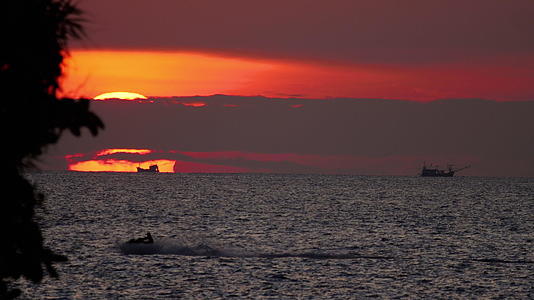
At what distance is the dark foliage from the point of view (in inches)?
548

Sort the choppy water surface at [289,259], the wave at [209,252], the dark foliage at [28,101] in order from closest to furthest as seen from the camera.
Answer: the dark foliage at [28,101] < the choppy water surface at [289,259] < the wave at [209,252]

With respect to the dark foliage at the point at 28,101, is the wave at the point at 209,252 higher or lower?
lower

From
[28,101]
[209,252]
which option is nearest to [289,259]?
[209,252]

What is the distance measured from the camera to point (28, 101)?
46.4ft

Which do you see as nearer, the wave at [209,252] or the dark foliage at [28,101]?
the dark foliage at [28,101]

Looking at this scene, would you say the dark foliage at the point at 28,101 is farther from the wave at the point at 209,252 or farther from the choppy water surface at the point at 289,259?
the wave at the point at 209,252

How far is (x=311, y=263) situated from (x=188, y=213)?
9520cm

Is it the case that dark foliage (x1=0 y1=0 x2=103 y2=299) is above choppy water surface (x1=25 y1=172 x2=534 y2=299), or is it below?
above

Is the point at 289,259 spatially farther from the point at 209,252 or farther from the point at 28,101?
the point at 28,101

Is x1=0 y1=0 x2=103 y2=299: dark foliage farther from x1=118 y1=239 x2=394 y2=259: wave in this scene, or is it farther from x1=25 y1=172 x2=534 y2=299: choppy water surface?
x1=118 y1=239 x2=394 y2=259: wave

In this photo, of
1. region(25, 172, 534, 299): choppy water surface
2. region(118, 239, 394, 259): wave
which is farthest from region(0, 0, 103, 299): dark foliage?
region(118, 239, 394, 259): wave

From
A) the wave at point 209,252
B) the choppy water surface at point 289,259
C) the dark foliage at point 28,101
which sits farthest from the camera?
the wave at point 209,252

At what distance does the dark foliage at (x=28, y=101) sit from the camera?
13930mm

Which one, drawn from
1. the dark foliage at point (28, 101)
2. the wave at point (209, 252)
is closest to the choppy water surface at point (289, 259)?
the wave at point (209, 252)
